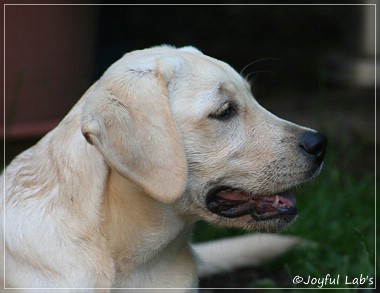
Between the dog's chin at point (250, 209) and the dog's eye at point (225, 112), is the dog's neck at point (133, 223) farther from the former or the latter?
the dog's eye at point (225, 112)

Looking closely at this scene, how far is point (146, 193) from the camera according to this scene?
2971mm

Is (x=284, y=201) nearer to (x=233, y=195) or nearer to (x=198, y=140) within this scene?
(x=233, y=195)

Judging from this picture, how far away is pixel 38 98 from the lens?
5215 mm

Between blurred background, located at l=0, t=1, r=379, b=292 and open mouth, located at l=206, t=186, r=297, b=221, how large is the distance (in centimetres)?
48

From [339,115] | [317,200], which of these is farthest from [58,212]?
[339,115]

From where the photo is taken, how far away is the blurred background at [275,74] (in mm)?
4453

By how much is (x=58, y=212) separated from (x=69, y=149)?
22 centimetres

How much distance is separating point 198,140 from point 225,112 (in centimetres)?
14

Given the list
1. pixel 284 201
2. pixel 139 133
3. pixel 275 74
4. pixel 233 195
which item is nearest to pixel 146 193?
pixel 139 133

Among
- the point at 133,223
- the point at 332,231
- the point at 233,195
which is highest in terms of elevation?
the point at 233,195

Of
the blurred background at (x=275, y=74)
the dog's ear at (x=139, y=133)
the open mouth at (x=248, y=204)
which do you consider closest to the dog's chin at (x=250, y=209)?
the open mouth at (x=248, y=204)

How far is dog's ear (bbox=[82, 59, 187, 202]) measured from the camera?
2865 mm

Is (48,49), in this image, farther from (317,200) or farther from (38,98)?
(317,200)

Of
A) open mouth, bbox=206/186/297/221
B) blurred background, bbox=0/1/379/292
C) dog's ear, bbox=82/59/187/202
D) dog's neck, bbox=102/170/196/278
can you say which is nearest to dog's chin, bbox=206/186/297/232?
open mouth, bbox=206/186/297/221
